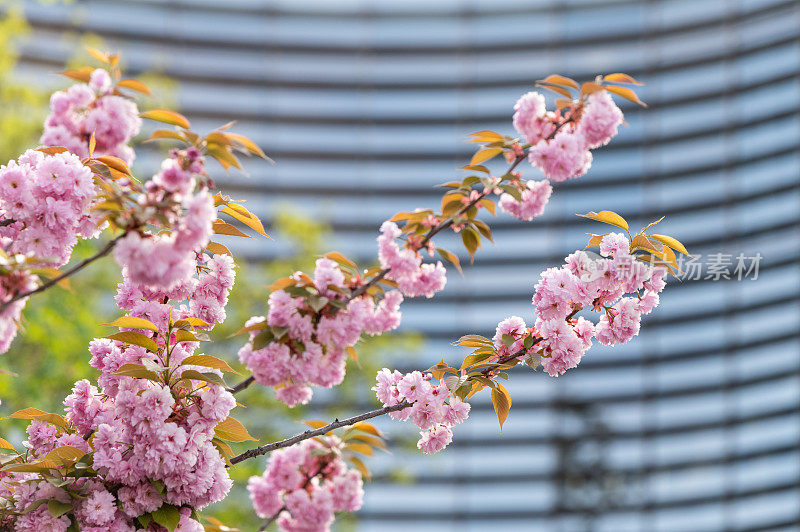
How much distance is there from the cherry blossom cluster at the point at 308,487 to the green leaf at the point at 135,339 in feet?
1.08

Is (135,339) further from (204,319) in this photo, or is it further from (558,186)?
(558,186)

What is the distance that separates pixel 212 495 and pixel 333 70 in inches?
429

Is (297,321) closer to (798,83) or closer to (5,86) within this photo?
(5,86)

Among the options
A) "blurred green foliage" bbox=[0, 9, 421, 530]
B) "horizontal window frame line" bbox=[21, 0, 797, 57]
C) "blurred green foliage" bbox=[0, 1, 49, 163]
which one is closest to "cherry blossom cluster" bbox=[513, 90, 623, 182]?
"blurred green foliage" bbox=[0, 9, 421, 530]

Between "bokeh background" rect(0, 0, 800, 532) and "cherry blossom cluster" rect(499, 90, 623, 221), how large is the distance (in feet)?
26.0

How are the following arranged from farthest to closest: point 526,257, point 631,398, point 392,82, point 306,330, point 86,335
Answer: point 392,82 → point 526,257 → point 631,398 → point 86,335 → point 306,330

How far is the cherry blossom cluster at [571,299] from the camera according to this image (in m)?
1.54

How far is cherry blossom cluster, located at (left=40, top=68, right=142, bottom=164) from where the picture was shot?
5.18 ft

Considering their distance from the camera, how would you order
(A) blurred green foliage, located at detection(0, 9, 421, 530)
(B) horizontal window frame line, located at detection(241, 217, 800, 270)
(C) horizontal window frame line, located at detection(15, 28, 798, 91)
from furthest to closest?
(C) horizontal window frame line, located at detection(15, 28, 798, 91) → (B) horizontal window frame line, located at detection(241, 217, 800, 270) → (A) blurred green foliage, located at detection(0, 9, 421, 530)

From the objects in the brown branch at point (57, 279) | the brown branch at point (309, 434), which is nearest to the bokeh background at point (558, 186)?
the brown branch at point (309, 434)

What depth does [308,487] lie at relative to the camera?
138 cm

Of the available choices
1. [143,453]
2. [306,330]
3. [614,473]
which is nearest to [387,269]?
[306,330]

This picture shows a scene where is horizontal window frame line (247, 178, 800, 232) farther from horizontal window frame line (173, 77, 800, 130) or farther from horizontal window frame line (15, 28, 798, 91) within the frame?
horizontal window frame line (15, 28, 798, 91)

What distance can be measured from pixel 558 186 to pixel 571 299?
974 centimetres
